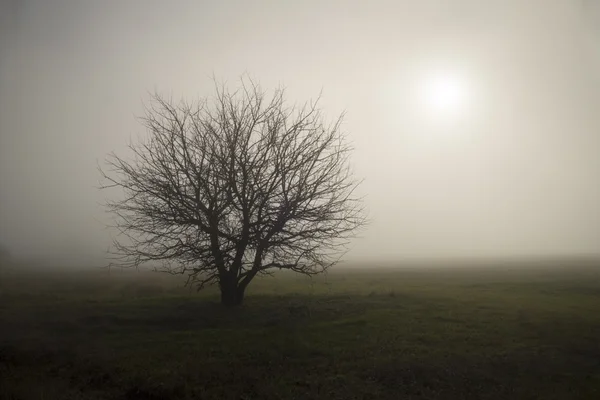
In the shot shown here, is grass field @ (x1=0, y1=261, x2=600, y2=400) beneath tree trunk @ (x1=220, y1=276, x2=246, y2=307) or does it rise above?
beneath

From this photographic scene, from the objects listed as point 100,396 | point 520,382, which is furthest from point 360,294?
point 100,396

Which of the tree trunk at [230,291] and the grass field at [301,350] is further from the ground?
the tree trunk at [230,291]

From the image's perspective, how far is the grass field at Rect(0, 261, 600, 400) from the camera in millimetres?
11477

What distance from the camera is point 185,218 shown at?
22.4m

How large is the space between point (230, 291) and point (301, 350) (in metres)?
9.27

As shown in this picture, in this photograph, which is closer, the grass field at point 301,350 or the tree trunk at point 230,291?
the grass field at point 301,350

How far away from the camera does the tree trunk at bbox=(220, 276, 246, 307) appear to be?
2312 centimetres

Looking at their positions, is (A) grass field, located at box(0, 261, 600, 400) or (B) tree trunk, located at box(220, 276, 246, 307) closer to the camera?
(A) grass field, located at box(0, 261, 600, 400)

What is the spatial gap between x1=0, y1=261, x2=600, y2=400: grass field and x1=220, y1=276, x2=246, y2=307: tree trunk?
97cm

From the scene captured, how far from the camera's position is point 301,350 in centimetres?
1495

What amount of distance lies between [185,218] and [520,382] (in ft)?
57.9

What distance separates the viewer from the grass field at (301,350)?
1148 centimetres

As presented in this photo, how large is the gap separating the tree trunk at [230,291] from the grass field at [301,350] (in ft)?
3.19

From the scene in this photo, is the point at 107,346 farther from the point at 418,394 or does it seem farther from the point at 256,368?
the point at 418,394
